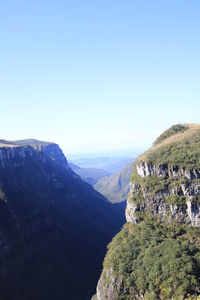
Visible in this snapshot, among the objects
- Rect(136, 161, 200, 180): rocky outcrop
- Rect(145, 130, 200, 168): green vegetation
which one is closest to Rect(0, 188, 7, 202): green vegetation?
Rect(136, 161, 200, 180): rocky outcrop

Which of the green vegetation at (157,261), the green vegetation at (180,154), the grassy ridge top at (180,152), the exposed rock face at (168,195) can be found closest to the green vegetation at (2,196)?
the green vegetation at (157,261)

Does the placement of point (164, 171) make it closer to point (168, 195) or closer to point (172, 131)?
point (168, 195)

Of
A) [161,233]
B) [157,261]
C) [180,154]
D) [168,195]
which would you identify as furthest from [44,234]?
[180,154]

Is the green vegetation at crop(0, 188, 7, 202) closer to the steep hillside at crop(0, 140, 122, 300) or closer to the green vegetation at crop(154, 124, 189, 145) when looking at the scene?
the steep hillside at crop(0, 140, 122, 300)

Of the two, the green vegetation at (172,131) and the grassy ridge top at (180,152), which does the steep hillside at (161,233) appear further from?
the green vegetation at (172,131)

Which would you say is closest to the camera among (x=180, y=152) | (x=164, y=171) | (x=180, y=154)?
(x=164, y=171)

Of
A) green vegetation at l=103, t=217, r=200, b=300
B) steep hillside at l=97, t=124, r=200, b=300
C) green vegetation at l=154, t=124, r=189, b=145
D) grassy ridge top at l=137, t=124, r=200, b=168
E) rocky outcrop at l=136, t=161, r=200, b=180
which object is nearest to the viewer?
green vegetation at l=103, t=217, r=200, b=300

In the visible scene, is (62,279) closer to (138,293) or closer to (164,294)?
(138,293)

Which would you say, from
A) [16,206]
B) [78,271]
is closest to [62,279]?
[78,271]
